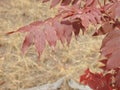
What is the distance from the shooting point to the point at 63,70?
10.8 ft

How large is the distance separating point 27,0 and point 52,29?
10.8 ft

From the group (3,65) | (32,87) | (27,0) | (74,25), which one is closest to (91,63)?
(32,87)

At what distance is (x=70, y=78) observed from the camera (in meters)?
3.12

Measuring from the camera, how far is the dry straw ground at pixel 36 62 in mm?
3201

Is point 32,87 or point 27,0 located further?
point 27,0

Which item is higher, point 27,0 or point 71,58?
point 27,0

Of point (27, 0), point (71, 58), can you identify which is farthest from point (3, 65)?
point (27, 0)

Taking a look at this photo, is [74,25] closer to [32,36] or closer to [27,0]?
[32,36]

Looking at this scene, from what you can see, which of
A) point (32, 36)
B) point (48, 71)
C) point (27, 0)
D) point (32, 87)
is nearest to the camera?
point (32, 36)

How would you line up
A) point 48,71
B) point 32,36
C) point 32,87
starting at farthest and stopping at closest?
point 48,71, point 32,87, point 32,36

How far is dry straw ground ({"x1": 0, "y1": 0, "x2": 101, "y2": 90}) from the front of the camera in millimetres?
3201

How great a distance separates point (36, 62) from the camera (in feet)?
11.2

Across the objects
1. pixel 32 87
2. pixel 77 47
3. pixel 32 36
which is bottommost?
pixel 32 87

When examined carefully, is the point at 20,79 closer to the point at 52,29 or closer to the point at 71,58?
the point at 71,58
